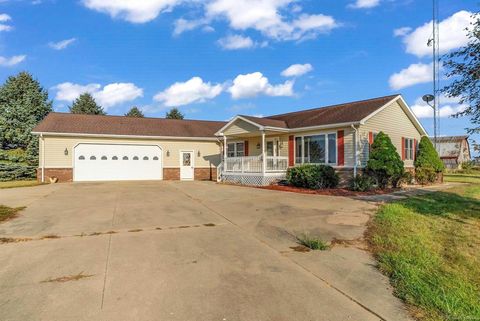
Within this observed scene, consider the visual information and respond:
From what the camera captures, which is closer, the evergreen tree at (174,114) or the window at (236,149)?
the window at (236,149)

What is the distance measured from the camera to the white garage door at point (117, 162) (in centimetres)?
2064

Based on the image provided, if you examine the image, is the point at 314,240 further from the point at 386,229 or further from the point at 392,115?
the point at 392,115

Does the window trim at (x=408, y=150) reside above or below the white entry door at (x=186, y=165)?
above

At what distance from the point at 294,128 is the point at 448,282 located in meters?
14.3

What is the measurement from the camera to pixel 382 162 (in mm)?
15031

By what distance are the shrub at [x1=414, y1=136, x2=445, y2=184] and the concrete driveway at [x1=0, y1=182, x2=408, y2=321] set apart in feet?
39.3

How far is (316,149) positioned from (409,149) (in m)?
6.72

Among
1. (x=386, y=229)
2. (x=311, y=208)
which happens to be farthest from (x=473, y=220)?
(x=311, y=208)

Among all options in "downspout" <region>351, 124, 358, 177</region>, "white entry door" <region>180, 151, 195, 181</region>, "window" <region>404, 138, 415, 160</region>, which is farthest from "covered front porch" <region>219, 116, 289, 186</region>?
"window" <region>404, 138, 415, 160</region>

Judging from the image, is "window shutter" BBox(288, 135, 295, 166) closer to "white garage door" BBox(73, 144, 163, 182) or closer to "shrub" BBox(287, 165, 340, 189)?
"shrub" BBox(287, 165, 340, 189)

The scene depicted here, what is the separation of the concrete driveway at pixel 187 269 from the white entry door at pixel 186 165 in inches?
561

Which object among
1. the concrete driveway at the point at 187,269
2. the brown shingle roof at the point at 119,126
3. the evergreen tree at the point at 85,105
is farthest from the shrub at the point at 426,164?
the evergreen tree at the point at 85,105

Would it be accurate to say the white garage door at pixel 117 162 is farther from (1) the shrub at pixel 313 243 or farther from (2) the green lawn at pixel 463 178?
(2) the green lawn at pixel 463 178

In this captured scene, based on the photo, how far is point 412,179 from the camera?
1883 centimetres
